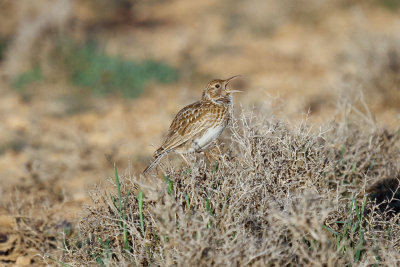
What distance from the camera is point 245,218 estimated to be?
3.34 meters

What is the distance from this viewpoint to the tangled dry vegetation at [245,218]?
118 inches

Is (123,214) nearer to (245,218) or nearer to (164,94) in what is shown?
(245,218)

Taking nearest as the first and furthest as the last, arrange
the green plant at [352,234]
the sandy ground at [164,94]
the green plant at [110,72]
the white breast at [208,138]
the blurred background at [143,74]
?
the green plant at [352,234]
the white breast at [208,138]
the sandy ground at [164,94]
the blurred background at [143,74]
the green plant at [110,72]

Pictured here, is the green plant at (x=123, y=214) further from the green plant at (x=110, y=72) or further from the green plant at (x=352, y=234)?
the green plant at (x=110, y=72)

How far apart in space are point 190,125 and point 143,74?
5.45 m

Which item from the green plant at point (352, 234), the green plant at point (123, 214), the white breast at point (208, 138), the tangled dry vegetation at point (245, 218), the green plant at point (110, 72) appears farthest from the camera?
the green plant at point (110, 72)

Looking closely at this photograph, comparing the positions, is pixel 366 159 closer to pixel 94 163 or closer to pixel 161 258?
pixel 161 258

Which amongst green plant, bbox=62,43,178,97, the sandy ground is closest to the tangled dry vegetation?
the sandy ground

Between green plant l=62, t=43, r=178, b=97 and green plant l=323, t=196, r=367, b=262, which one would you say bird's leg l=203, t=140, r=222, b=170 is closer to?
green plant l=323, t=196, r=367, b=262

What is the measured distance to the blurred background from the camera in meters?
6.86

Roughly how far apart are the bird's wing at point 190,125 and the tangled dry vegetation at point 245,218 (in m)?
0.54

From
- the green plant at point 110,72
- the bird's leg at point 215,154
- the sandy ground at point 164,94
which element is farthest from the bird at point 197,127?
the green plant at point 110,72

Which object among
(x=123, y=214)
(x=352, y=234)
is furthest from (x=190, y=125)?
(x=352, y=234)

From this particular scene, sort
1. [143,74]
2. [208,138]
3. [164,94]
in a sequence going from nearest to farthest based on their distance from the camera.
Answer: [208,138]
[164,94]
[143,74]
